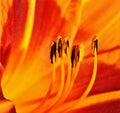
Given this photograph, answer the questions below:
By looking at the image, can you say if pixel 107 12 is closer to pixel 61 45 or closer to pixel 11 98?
pixel 61 45

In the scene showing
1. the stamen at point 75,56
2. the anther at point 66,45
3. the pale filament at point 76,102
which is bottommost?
the pale filament at point 76,102

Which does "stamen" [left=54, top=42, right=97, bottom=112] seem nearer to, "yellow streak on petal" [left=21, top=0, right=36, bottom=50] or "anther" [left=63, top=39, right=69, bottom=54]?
"anther" [left=63, top=39, right=69, bottom=54]

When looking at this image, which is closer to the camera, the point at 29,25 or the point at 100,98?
the point at 29,25

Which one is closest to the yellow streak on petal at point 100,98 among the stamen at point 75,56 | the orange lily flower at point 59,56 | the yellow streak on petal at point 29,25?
the orange lily flower at point 59,56

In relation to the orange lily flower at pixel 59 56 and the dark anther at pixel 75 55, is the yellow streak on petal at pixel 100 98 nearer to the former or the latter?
the orange lily flower at pixel 59 56

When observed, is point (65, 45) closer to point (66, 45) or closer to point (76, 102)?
point (66, 45)

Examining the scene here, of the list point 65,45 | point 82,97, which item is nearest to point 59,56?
point 65,45

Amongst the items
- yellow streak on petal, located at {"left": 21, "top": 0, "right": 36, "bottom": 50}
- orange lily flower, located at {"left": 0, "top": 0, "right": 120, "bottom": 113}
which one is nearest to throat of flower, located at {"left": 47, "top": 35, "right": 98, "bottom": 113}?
orange lily flower, located at {"left": 0, "top": 0, "right": 120, "bottom": 113}

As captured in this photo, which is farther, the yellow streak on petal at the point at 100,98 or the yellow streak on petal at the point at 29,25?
the yellow streak on petal at the point at 100,98

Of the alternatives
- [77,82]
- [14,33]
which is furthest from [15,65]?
[77,82]
